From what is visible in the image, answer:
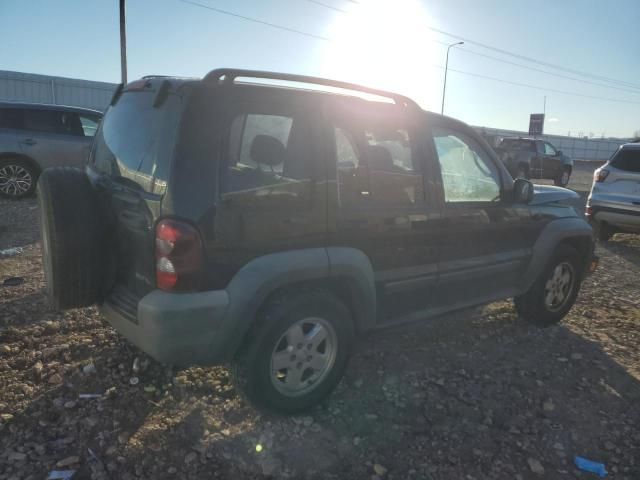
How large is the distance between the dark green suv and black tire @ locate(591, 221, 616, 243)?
6.11m

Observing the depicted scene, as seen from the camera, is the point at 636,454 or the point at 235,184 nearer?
the point at 235,184

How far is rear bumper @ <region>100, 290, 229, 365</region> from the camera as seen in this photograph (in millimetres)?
2213

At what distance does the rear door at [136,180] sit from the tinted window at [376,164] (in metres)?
0.96

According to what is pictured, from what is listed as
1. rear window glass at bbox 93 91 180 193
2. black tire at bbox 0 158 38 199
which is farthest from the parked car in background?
rear window glass at bbox 93 91 180 193

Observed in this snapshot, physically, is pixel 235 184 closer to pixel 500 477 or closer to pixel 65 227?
pixel 65 227

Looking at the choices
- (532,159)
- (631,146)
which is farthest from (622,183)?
(532,159)

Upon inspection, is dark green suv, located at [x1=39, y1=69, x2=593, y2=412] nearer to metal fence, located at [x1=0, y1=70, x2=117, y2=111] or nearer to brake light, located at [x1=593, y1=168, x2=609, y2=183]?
brake light, located at [x1=593, y1=168, x2=609, y2=183]

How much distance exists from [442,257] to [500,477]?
1420 mm

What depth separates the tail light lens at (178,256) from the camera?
2.18m

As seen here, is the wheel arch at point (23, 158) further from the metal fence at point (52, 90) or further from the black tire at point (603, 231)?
the metal fence at point (52, 90)

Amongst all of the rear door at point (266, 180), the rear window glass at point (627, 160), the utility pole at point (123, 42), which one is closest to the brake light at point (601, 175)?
the rear window glass at point (627, 160)

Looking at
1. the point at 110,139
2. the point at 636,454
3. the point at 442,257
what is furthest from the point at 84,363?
the point at 636,454

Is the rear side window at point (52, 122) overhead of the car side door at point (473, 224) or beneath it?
overhead

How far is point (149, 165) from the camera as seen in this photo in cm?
235
